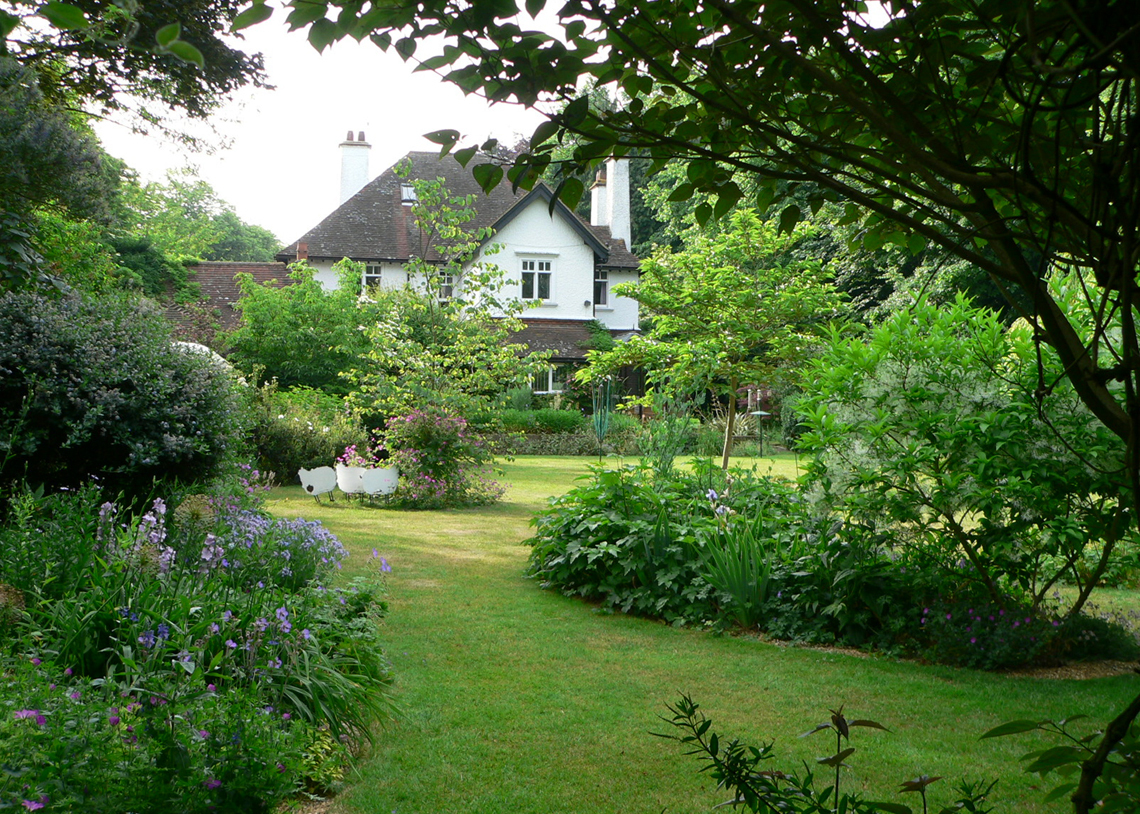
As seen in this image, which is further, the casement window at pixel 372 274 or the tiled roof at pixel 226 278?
the tiled roof at pixel 226 278

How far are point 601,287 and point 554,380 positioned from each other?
494 centimetres

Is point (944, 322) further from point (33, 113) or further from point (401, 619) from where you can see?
point (33, 113)

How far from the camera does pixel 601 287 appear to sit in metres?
33.8

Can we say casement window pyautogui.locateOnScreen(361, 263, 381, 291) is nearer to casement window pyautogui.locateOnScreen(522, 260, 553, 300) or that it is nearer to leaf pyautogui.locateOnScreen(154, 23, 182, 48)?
casement window pyautogui.locateOnScreen(522, 260, 553, 300)

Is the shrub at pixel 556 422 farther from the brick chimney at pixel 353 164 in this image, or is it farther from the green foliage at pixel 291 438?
the brick chimney at pixel 353 164

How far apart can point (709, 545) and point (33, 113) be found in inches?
312

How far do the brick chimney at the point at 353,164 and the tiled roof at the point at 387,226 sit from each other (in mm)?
545

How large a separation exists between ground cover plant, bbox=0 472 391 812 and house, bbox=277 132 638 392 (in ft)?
82.9

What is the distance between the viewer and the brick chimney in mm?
34594

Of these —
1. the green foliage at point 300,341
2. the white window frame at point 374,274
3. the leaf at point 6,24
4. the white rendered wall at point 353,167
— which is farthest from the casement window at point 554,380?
the leaf at point 6,24

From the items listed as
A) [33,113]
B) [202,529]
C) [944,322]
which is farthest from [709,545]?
[33,113]

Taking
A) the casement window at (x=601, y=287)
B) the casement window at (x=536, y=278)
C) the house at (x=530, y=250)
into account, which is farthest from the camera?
the casement window at (x=601, y=287)

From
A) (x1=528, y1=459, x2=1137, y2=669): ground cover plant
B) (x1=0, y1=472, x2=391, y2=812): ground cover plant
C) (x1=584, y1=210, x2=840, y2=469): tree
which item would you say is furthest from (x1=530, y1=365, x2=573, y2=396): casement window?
(x1=0, y1=472, x2=391, y2=812): ground cover plant

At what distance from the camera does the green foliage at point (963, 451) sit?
17.1ft
